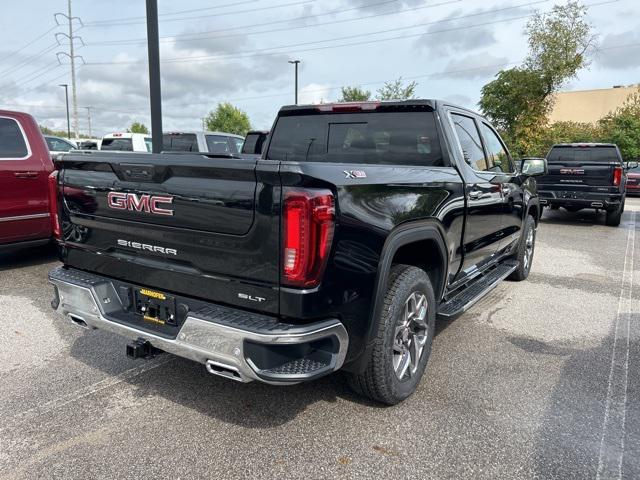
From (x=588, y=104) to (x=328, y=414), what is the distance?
190ft

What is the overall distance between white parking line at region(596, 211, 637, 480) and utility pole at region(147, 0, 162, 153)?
6839 millimetres

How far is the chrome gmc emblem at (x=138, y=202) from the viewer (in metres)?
2.62

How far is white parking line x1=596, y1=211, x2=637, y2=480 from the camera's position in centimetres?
A: 254

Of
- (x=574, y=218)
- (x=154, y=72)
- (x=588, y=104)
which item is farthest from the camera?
(x=588, y=104)

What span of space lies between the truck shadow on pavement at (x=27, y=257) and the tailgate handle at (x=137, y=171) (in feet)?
15.5

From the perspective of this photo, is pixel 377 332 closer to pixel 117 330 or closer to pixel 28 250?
pixel 117 330

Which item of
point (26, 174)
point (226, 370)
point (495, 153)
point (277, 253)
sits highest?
point (495, 153)

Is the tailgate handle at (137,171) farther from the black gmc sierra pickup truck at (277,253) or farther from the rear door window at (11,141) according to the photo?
the rear door window at (11,141)

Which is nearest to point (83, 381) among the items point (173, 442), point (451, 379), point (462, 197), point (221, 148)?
point (173, 442)

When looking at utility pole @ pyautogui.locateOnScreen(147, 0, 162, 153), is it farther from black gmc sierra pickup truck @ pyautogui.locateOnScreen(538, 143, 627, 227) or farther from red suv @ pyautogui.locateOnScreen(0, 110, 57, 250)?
black gmc sierra pickup truck @ pyautogui.locateOnScreen(538, 143, 627, 227)

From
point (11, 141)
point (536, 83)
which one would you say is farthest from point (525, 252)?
point (536, 83)

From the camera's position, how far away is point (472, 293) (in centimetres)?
416

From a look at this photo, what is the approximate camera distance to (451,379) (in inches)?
137

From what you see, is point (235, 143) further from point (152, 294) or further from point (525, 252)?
point (152, 294)
